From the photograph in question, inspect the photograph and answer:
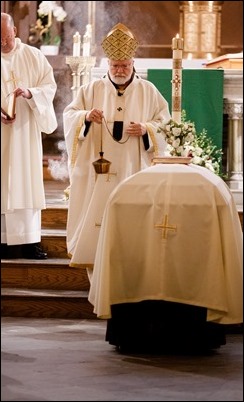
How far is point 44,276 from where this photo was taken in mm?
9469

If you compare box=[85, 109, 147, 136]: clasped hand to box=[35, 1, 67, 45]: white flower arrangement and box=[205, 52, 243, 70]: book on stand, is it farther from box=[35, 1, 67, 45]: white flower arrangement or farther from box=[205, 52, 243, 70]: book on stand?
box=[35, 1, 67, 45]: white flower arrangement

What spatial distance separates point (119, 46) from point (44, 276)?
6.07 ft

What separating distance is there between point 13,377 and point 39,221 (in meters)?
2.81

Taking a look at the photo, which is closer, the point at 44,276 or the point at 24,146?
the point at 44,276

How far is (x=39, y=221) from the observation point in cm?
977

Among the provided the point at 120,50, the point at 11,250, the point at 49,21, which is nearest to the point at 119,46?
the point at 120,50

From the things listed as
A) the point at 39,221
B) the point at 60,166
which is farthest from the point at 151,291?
the point at 60,166

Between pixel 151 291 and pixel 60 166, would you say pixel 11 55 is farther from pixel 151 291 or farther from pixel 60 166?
pixel 60 166

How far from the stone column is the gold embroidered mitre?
6.63 ft

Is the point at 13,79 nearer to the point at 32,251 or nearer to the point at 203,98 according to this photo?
the point at 32,251

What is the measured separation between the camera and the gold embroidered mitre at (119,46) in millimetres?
8953

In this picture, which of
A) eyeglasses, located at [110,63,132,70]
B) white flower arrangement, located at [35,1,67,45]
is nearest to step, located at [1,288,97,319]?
eyeglasses, located at [110,63,132,70]

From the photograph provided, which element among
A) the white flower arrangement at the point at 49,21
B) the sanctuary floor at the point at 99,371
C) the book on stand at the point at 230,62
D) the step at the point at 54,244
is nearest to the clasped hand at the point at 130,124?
the step at the point at 54,244

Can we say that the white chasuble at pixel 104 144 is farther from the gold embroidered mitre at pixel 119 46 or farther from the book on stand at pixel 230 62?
the book on stand at pixel 230 62
